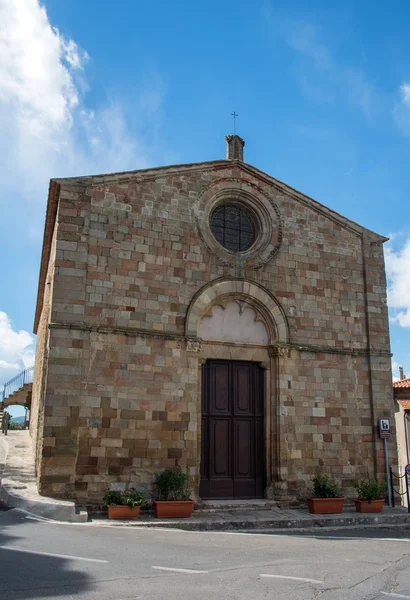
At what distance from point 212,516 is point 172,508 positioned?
3.22 feet

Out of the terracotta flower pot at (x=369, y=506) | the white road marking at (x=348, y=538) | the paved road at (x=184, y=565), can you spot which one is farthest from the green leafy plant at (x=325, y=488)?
the paved road at (x=184, y=565)

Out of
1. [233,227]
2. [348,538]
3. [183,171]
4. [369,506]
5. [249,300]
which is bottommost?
[348,538]

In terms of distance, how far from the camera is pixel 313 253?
48.8ft

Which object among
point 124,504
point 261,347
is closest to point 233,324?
point 261,347

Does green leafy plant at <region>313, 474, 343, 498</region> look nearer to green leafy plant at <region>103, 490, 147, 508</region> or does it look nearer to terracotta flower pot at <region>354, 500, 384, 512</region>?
terracotta flower pot at <region>354, 500, 384, 512</region>

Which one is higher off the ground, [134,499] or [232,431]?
[232,431]

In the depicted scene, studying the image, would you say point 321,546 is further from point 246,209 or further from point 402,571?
point 246,209

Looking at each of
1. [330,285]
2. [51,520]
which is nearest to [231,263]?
[330,285]

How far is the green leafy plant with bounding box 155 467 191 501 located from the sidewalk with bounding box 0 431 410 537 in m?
0.48

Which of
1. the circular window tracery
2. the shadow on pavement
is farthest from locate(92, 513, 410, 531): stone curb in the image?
the circular window tracery

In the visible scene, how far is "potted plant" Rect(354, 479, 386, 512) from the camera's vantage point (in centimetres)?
1307

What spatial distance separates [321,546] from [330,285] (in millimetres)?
7192

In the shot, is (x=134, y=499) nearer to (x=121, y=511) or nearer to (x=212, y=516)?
(x=121, y=511)

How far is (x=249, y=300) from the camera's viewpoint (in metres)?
13.8
